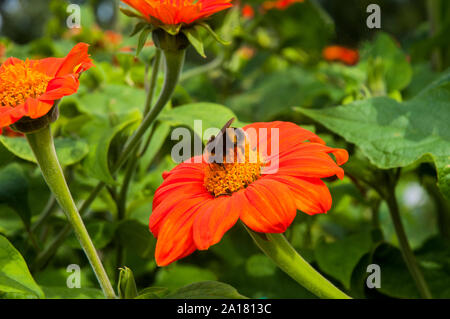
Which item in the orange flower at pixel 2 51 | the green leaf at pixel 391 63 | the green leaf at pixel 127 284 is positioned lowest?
the green leaf at pixel 127 284

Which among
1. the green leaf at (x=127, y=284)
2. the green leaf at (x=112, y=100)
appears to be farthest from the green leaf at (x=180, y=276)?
the green leaf at (x=127, y=284)

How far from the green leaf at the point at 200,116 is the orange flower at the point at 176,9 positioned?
11 cm

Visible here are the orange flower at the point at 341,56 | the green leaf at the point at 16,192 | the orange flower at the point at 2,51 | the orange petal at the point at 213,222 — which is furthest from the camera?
the orange flower at the point at 341,56

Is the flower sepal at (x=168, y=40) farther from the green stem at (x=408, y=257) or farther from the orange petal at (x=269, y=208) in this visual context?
the green stem at (x=408, y=257)

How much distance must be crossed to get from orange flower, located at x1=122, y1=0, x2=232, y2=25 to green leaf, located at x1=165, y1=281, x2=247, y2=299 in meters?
0.22

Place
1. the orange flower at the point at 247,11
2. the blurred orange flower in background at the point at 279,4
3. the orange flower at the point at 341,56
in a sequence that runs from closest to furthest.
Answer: the blurred orange flower in background at the point at 279,4
the orange flower at the point at 247,11
the orange flower at the point at 341,56

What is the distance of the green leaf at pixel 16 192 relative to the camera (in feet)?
1.78

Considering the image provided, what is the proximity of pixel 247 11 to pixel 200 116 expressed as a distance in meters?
0.79

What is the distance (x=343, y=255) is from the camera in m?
0.57

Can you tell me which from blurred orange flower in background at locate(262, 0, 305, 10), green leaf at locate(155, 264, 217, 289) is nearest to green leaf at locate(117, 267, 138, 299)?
green leaf at locate(155, 264, 217, 289)

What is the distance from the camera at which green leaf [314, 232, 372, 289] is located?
549 mm

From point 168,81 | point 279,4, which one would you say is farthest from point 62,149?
point 279,4
